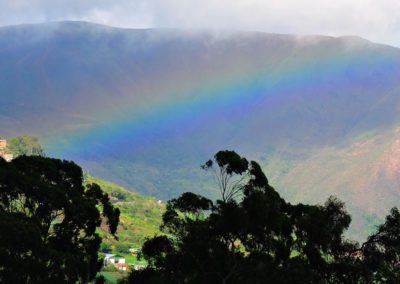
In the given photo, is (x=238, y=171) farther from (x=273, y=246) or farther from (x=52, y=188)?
(x=52, y=188)

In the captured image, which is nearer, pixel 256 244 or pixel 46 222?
pixel 256 244

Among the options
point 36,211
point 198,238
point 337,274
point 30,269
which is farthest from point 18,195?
point 337,274

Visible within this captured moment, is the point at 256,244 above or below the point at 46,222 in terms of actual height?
below

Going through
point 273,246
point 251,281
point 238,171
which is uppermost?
point 238,171

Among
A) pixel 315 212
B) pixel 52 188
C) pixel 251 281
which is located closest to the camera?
pixel 251 281
